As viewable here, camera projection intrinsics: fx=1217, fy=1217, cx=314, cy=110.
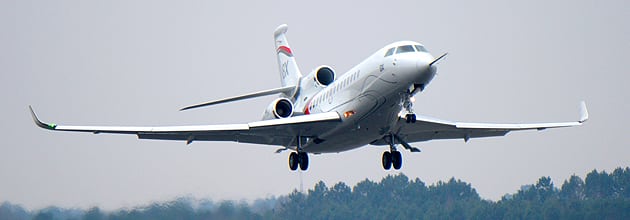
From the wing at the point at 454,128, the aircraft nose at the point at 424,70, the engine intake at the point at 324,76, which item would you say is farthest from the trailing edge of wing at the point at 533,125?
the aircraft nose at the point at 424,70

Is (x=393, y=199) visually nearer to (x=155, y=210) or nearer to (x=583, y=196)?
(x=583, y=196)

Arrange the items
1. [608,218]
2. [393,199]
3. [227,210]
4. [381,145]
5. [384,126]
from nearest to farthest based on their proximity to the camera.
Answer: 1. [384,126]
2. [381,145]
3. [227,210]
4. [608,218]
5. [393,199]

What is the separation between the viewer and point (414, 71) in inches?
1352

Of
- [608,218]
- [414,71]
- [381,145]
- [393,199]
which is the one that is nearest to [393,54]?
[414,71]

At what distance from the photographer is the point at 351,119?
3656 centimetres

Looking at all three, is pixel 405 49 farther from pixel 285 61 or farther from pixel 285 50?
pixel 285 50

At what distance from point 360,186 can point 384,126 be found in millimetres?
25509

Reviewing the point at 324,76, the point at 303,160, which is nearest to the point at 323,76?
the point at 324,76

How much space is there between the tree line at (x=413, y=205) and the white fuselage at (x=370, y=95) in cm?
698

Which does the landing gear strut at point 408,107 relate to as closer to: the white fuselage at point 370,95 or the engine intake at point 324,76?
the white fuselage at point 370,95

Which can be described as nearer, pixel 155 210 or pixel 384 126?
pixel 384 126

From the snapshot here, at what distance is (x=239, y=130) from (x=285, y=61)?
9.91 metres

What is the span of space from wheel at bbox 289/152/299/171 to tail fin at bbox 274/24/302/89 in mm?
4547

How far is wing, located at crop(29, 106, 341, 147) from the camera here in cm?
3672
